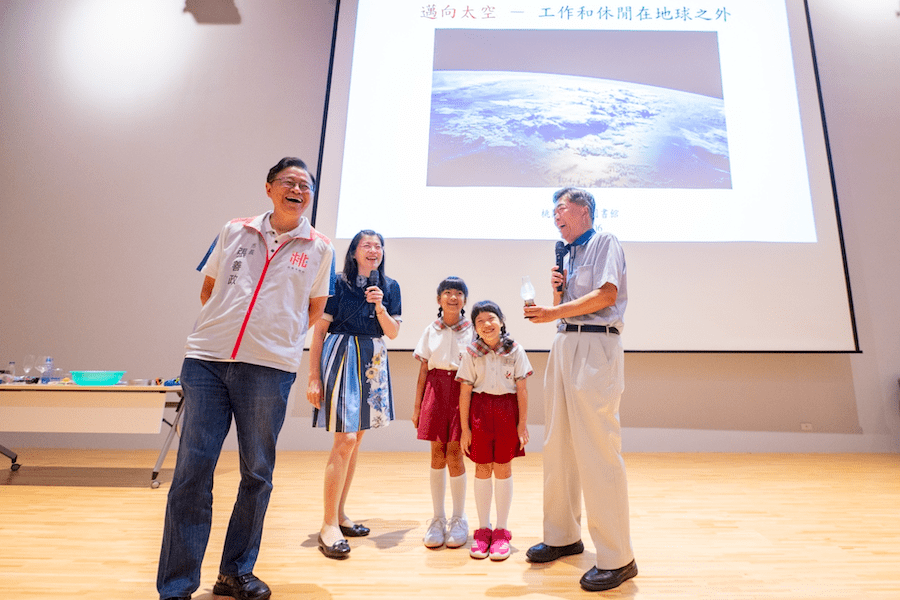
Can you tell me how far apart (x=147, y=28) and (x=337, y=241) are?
3314 mm

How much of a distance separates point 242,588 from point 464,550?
33.7 inches

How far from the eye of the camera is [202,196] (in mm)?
4863

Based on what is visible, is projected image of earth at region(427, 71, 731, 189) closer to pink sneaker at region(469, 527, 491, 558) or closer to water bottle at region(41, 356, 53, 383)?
pink sneaker at region(469, 527, 491, 558)

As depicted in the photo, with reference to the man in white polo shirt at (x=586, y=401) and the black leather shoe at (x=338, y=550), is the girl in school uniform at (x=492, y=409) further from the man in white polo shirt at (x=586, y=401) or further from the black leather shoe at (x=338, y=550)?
the black leather shoe at (x=338, y=550)

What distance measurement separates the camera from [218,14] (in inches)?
206

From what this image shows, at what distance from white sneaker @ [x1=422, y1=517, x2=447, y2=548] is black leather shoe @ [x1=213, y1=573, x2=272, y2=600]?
0.67 metres

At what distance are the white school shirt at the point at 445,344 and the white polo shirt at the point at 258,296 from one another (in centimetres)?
69

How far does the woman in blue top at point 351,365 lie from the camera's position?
2027 millimetres

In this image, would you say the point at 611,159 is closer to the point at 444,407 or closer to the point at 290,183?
the point at 444,407

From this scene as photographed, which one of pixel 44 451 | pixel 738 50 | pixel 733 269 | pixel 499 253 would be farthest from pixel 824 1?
pixel 44 451

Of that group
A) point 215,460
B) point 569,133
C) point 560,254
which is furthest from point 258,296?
point 569,133

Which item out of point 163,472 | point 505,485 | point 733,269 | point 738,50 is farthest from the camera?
point 738,50

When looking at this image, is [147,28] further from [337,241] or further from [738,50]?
[738,50]

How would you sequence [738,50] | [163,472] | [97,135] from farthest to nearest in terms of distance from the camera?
[97,135] < [738,50] < [163,472]
